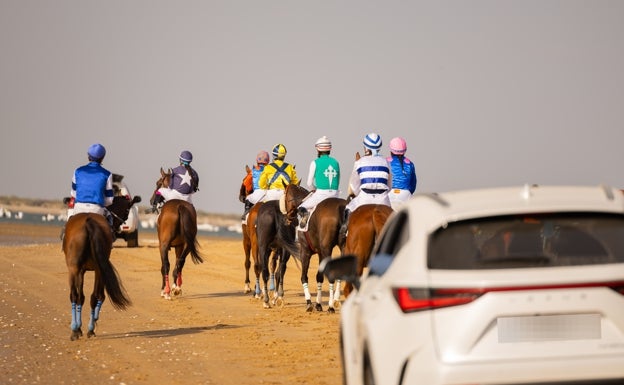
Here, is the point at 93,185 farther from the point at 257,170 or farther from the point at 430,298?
the point at 430,298

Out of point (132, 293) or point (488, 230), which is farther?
point (132, 293)

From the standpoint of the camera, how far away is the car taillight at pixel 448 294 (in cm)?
754

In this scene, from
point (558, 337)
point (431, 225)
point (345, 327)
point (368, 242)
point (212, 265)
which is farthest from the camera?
point (212, 265)

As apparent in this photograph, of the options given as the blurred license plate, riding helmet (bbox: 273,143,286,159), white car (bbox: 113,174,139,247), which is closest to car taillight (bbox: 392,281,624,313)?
the blurred license plate

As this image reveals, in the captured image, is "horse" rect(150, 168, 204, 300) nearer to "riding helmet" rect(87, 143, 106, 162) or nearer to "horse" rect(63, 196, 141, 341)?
"riding helmet" rect(87, 143, 106, 162)

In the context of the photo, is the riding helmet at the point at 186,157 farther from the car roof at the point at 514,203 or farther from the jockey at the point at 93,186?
the car roof at the point at 514,203

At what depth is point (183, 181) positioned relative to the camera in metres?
27.7

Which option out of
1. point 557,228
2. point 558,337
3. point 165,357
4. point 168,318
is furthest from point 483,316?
point 168,318

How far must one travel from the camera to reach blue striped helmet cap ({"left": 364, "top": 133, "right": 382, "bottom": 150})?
22.5 m

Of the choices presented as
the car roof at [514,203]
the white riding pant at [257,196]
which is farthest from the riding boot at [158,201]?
the car roof at [514,203]

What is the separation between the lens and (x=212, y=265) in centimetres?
4328

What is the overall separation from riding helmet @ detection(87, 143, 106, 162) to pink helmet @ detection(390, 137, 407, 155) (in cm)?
530

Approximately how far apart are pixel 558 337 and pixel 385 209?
1336cm

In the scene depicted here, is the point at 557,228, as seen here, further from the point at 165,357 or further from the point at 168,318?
the point at 168,318
